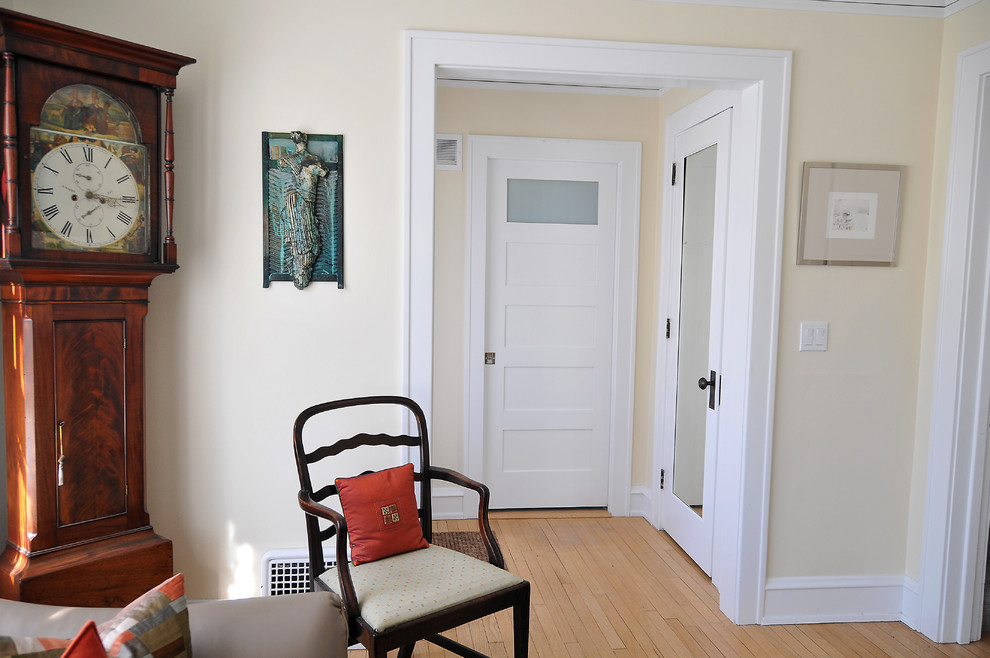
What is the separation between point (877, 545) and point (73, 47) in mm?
3362

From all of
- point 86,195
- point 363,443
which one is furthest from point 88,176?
point 363,443

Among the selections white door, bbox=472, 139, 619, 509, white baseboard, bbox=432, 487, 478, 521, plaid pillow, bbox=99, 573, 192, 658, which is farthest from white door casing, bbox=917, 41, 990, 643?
plaid pillow, bbox=99, 573, 192, 658

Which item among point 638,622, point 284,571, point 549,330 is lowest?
point 638,622

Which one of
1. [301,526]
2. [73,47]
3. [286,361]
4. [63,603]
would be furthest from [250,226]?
[63,603]

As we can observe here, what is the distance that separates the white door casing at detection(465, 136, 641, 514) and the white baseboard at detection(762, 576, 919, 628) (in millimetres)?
1286

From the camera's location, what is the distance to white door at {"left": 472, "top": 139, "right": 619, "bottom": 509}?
386cm

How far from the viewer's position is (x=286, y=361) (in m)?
2.53

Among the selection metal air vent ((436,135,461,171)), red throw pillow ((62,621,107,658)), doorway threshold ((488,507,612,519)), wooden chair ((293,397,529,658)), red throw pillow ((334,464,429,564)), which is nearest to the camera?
red throw pillow ((62,621,107,658))

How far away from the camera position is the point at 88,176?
2086 mm

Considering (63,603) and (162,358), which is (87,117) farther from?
(63,603)

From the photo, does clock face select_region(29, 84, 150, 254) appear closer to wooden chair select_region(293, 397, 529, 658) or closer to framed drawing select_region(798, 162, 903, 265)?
wooden chair select_region(293, 397, 529, 658)

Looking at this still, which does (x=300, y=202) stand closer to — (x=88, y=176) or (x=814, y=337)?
(x=88, y=176)

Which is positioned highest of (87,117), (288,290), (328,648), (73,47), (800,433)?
(73,47)

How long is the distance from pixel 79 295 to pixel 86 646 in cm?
135
